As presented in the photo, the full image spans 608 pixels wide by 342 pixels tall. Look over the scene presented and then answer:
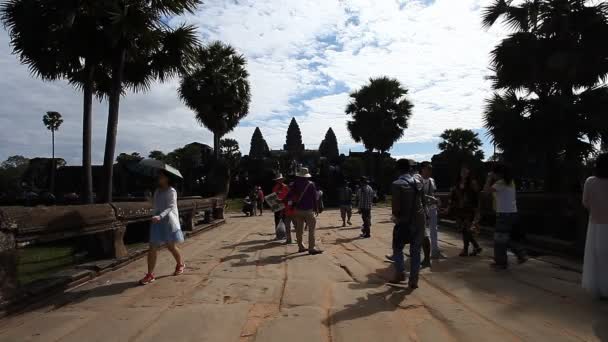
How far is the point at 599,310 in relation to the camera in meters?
4.90

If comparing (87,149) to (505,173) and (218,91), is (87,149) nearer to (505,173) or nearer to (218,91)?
(505,173)

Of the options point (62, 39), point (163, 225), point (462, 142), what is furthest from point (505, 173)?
point (462, 142)

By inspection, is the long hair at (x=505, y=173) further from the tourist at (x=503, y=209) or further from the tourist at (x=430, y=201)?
the tourist at (x=430, y=201)

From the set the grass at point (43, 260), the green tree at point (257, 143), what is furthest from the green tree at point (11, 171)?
the grass at point (43, 260)

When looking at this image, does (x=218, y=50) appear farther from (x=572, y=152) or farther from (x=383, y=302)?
(x=383, y=302)

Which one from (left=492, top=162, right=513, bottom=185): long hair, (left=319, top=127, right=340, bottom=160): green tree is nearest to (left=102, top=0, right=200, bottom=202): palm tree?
(left=492, top=162, right=513, bottom=185): long hair

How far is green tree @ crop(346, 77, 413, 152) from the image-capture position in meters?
40.0

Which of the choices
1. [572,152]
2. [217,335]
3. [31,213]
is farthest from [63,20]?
[572,152]

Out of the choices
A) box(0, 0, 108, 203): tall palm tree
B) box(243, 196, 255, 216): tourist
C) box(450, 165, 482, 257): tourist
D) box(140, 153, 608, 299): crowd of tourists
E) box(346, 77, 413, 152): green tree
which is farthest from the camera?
box(346, 77, 413, 152): green tree

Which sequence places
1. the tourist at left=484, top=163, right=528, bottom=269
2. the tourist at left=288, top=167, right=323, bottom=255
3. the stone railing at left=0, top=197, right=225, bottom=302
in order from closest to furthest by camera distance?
the stone railing at left=0, top=197, right=225, bottom=302, the tourist at left=484, top=163, right=528, bottom=269, the tourist at left=288, top=167, right=323, bottom=255

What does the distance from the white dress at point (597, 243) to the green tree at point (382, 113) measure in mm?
34714

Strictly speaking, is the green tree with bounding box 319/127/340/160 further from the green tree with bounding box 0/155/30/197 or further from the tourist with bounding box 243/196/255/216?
the tourist with bounding box 243/196/255/216

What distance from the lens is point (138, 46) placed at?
12.6 meters

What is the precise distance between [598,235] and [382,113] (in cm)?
3528
